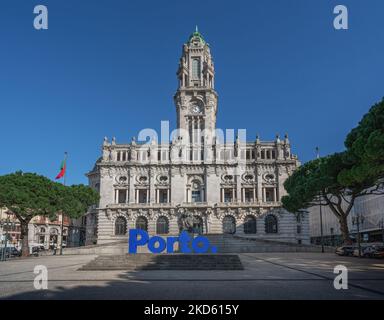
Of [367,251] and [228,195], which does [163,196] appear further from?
[367,251]

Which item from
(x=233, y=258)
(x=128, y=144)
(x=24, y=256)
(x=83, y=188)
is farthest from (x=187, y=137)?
(x=233, y=258)

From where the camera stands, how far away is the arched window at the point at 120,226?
67438mm

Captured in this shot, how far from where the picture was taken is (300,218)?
Answer: 222ft

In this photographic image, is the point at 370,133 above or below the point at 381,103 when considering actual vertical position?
below

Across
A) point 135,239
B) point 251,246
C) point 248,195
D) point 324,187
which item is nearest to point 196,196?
point 248,195

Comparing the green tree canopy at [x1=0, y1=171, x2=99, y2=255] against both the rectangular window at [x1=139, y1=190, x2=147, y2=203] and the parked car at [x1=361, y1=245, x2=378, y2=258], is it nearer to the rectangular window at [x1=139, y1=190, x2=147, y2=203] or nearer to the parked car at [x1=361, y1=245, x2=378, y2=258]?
the rectangular window at [x1=139, y1=190, x2=147, y2=203]

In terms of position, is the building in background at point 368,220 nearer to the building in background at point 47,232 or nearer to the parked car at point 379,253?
the parked car at point 379,253

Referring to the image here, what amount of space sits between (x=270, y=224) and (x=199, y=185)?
14.8 meters

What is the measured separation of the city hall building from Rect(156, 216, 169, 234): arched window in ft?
0.59

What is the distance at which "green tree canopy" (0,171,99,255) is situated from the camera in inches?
1766

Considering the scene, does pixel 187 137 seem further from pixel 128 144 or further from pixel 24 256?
pixel 24 256

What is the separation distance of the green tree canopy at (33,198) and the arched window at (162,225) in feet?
55.6

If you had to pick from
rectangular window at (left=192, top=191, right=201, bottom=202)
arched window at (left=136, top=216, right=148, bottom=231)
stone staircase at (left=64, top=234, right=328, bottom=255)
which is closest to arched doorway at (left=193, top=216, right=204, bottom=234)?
rectangular window at (left=192, top=191, right=201, bottom=202)
